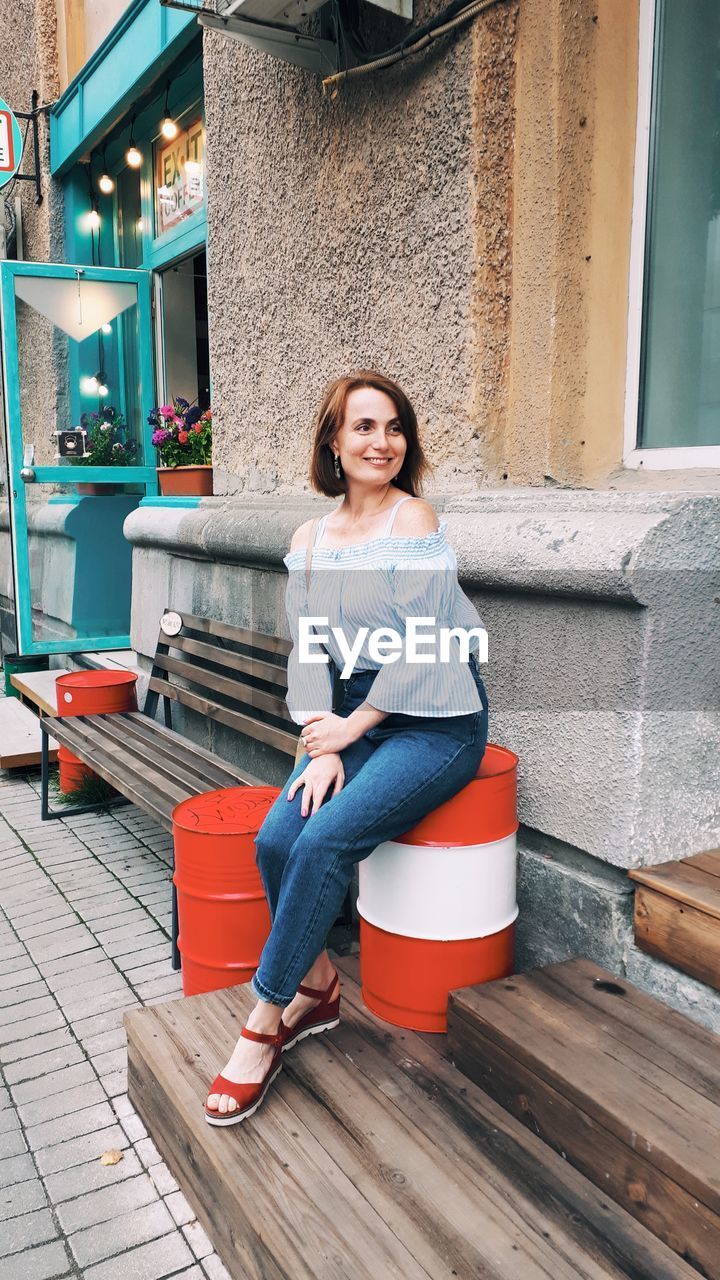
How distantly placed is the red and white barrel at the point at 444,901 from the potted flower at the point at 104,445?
5375 mm

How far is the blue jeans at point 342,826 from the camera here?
2205 millimetres

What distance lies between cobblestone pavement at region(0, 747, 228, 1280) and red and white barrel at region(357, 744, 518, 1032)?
71cm

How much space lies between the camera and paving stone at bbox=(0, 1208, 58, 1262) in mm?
2199

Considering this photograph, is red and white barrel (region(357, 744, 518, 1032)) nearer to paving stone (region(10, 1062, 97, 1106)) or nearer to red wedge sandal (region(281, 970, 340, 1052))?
red wedge sandal (region(281, 970, 340, 1052))

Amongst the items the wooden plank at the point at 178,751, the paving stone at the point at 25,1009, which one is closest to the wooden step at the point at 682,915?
the wooden plank at the point at 178,751

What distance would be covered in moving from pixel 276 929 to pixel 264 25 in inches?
119

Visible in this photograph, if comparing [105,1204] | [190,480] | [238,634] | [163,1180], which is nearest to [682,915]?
[163,1180]

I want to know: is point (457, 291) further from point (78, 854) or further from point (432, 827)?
point (78, 854)

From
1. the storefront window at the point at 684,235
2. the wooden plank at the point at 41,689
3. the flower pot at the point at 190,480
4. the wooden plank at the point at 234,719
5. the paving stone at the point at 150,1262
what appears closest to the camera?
the paving stone at the point at 150,1262

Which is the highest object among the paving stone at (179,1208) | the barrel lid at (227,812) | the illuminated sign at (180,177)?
the illuminated sign at (180,177)

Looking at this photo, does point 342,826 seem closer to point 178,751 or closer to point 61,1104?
point 61,1104

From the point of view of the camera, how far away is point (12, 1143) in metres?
2.55

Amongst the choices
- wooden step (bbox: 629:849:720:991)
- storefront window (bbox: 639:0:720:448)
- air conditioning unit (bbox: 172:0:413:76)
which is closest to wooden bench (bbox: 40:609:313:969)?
wooden step (bbox: 629:849:720:991)
